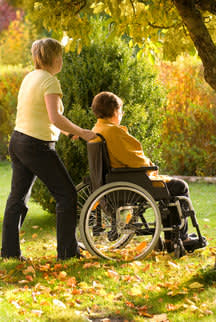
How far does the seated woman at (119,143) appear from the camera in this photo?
4.38 meters

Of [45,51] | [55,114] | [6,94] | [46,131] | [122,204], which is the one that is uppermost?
[45,51]

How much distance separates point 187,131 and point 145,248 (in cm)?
573

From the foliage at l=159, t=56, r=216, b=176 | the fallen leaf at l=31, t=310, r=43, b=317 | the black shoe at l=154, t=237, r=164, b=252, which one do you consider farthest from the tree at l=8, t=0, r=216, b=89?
the foliage at l=159, t=56, r=216, b=176

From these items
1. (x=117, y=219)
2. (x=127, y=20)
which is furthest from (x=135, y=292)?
(x=127, y=20)

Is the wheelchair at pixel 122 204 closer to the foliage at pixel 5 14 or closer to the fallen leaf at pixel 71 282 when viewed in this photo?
the fallen leaf at pixel 71 282

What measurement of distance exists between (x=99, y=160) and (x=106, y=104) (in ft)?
1.52

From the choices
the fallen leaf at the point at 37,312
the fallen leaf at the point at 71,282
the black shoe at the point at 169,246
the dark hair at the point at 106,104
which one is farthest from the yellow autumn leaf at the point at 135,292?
the dark hair at the point at 106,104

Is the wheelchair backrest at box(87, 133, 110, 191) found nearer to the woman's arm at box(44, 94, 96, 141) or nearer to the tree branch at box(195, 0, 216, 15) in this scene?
the woman's arm at box(44, 94, 96, 141)

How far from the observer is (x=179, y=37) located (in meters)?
5.10

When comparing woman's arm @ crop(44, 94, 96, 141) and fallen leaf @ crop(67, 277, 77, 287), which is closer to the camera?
fallen leaf @ crop(67, 277, 77, 287)

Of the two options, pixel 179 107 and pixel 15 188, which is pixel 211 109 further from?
pixel 15 188

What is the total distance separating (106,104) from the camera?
4.47 metres

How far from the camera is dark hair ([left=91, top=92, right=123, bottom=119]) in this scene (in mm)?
4469

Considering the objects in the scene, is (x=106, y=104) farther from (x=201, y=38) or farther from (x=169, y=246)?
(x=169, y=246)
